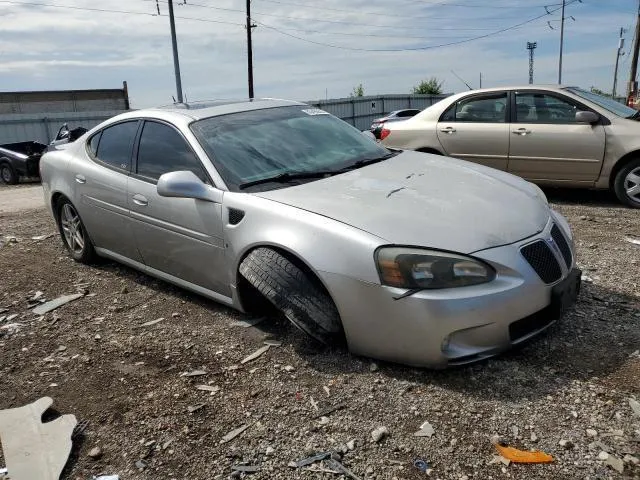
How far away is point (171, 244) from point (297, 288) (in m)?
1.27

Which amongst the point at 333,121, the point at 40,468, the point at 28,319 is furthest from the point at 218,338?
the point at 333,121

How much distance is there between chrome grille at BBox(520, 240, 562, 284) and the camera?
2979 mm

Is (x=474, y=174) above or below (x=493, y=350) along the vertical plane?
above

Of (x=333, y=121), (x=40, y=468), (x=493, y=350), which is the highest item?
(x=333, y=121)

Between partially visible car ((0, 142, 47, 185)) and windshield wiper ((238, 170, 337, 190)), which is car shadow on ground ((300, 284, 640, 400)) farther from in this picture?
partially visible car ((0, 142, 47, 185))

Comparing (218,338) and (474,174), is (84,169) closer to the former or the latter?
(218,338)

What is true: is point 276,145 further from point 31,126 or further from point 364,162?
point 31,126

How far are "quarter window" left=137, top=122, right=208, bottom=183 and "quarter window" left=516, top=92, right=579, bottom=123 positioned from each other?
4.95 meters

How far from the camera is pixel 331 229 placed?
3.04 meters

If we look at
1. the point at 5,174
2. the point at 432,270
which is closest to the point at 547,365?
the point at 432,270

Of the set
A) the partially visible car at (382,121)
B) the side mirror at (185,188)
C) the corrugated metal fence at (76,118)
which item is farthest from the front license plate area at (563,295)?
the corrugated metal fence at (76,118)

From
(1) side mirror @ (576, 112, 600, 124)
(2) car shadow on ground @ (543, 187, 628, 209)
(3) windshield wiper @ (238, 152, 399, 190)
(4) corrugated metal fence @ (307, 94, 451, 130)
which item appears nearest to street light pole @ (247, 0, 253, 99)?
(4) corrugated metal fence @ (307, 94, 451, 130)

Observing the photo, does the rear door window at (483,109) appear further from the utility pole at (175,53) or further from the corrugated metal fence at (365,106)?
the utility pole at (175,53)

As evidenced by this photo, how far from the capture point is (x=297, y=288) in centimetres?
315
